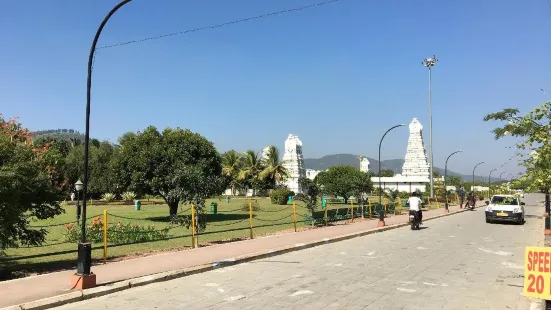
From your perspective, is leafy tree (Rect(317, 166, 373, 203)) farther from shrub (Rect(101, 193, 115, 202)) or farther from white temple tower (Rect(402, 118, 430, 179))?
white temple tower (Rect(402, 118, 430, 179))

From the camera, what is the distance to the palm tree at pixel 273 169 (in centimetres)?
7469

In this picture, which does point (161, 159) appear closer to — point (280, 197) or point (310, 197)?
point (310, 197)

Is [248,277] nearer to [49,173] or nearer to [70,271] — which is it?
[70,271]

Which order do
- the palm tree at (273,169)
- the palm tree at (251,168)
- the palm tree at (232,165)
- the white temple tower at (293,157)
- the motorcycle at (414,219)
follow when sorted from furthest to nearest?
the white temple tower at (293,157), the palm tree at (232,165), the palm tree at (251,168), the palm tree at (273,169), the motorcycle at (414,219)

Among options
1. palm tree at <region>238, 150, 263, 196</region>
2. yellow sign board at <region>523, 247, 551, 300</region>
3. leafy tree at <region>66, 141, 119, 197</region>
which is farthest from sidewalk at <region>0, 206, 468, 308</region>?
palm tree at <region>238, 150, 263, 196</region>

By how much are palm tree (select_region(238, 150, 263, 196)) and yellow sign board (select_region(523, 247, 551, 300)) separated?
70.8 metres

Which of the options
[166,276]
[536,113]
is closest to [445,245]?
[536,113]

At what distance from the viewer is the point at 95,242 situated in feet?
53.4

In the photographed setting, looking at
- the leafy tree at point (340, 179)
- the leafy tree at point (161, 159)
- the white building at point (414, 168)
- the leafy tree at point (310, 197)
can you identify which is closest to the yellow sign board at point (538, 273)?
the leafy tree at point (310, 197)

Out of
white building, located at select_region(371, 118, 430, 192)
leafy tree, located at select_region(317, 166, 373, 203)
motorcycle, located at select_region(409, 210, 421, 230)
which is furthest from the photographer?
white building, located at select_region(371, 118, 430, 192)

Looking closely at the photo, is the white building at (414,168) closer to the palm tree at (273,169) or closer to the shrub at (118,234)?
the palm tree at (273,169)

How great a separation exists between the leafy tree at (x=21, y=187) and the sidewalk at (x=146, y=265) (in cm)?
→ 125

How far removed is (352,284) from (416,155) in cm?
8865

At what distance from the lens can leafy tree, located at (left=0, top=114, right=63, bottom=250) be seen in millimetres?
9203
